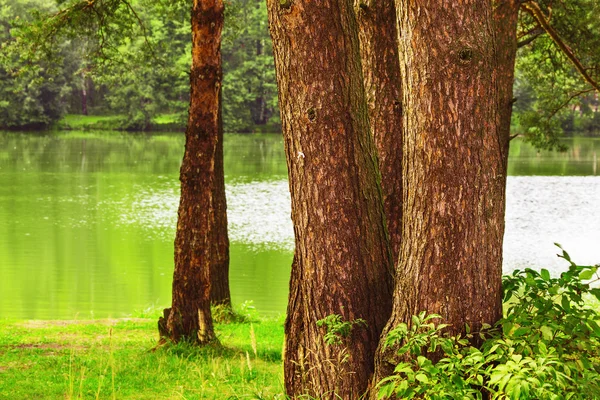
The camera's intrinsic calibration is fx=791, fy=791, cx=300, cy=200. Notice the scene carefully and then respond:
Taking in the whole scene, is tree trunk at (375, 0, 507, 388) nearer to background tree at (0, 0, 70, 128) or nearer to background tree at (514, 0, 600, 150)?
background tree at (514, 0, 600, 150)

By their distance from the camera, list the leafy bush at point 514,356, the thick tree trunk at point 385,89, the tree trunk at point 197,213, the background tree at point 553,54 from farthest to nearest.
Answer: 1. the background tree at point 553,54
2. the tree trunk at point 197,213
3. the thick tree trunk at point 385,89
4. the leafy bush at point 514,356

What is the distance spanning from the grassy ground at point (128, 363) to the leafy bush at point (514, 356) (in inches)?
30.9

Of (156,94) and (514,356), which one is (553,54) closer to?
(514,356)

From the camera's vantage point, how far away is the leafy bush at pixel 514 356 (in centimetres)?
316

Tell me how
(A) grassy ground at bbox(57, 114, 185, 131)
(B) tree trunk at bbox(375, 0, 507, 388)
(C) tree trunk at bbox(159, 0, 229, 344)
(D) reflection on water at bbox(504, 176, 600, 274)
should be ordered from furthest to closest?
(A) grassy ground at bbox(57, 114, 185, 131)
(D) reflection on water at bbox(504, 176, 600, 274)
(C) tree trunk at bbox(159, 0, 229, 344)
(B) tree trunk at bbox(375, 0, 507, 388)

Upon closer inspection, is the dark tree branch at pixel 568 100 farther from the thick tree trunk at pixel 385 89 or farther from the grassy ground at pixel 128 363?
the thick tree trunk at pixel 385 89

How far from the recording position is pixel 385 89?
15.6 feet

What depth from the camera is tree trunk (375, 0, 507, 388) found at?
3.60 meters

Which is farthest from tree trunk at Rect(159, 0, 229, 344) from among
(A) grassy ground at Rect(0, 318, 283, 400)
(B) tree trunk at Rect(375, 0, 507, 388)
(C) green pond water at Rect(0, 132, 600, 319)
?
(C) green pond water at Rect(0, 132, 600, 319)

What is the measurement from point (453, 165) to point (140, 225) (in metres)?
19.3

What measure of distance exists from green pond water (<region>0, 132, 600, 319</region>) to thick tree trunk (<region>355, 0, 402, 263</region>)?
7.95m

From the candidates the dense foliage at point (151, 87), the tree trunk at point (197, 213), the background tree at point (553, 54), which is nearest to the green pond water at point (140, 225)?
the tree trunk at point (197, 213)

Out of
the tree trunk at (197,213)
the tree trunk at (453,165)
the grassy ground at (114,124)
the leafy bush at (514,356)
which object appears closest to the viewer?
the leafy bush at (514,356)

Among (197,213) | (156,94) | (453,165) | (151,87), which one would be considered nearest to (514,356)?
(453,165)
